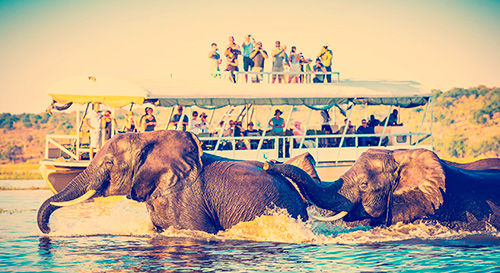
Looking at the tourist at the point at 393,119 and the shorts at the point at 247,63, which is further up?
the shorts at the point at 247,63

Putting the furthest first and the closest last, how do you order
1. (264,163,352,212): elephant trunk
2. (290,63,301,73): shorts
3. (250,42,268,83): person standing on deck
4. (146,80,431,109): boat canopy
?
(290,63,301,73): shorts, (250,42,268,83): person standing on deck, (146,80,431,109): boat canopy, (264,163,352,212): elephant trunk

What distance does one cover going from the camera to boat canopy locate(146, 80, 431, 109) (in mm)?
20531

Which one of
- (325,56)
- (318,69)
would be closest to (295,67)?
(318,69)

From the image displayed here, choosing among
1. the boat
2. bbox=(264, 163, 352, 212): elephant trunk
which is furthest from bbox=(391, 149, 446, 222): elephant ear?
the boat

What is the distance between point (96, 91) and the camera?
63.3 feet

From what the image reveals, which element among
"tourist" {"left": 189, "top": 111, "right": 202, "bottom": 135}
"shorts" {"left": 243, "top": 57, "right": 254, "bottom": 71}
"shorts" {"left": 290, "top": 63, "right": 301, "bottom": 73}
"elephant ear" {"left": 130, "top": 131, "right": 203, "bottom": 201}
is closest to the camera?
"elephant ear" {"left": 130, "top": 131, "right": 203, "bottom": 201}

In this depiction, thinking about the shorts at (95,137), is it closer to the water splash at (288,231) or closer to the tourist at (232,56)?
the tourist at (232,56)

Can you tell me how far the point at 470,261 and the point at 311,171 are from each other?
3.04 m

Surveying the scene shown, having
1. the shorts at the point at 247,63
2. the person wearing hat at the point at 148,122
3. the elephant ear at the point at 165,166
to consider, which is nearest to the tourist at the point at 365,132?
the shorts at the point at 247,63

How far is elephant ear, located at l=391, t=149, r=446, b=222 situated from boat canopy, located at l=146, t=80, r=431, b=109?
10.8 meters

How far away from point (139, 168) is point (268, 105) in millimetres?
10888

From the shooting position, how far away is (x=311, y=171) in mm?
11383

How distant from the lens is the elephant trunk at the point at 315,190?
979 centimetres

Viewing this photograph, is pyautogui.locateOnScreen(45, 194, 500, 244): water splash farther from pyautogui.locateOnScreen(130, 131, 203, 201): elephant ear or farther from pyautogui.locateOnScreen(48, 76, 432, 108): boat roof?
pyautogui.locateOnScreen(48, 76, 432, 108): boat roof
